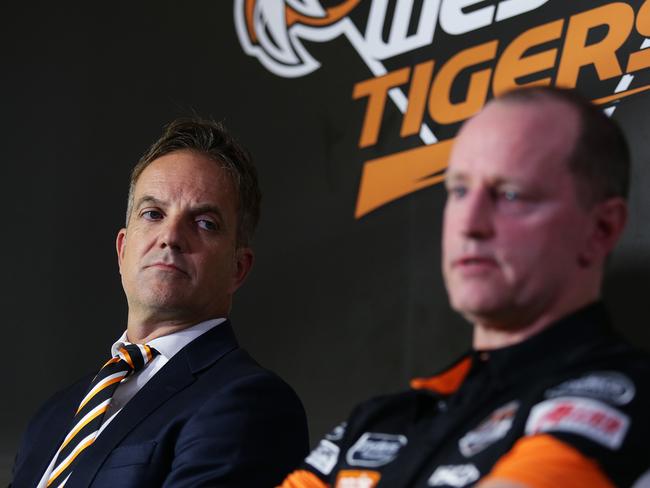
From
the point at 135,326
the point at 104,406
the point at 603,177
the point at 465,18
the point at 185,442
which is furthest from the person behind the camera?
the point at 465,18

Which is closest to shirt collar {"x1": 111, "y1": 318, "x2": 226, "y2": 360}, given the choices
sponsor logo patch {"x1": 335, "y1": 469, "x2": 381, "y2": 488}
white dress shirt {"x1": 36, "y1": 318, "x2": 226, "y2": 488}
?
white dress shirt {"x1": 36, "y1": 318, "x2": 226, "y2": 488}

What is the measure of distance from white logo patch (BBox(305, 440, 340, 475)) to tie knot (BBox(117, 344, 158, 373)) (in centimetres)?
68

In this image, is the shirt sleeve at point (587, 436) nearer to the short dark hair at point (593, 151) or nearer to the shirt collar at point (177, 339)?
the short dark hair at point (593, 151)

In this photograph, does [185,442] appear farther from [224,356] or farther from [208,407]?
[224,356]

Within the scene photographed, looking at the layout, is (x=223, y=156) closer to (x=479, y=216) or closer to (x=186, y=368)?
(x=186, y=368)

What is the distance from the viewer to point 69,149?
2.96m

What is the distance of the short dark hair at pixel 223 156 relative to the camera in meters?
1.96

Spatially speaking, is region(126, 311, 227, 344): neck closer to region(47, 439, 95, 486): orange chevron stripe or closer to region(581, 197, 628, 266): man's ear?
→ region(47, 439, 95, 486): orange chevron stripe

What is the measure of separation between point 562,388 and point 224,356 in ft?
3.18

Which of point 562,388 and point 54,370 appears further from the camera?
point 54,370

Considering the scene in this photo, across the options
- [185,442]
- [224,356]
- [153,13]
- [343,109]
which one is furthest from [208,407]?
[153,13]

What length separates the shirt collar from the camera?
1.82 m

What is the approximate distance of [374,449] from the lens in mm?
1094

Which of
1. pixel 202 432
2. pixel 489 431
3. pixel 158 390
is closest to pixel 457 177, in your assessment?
pixel 489 431
